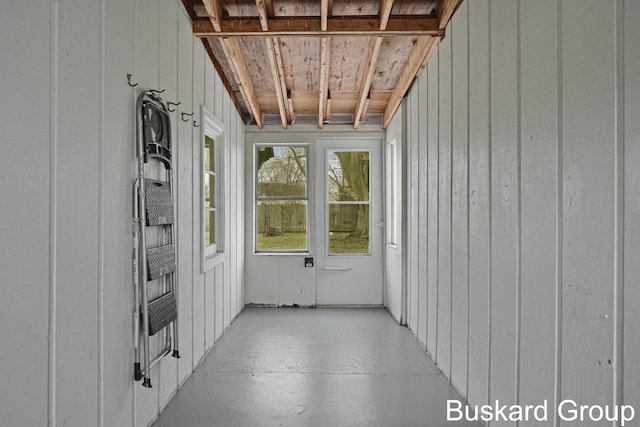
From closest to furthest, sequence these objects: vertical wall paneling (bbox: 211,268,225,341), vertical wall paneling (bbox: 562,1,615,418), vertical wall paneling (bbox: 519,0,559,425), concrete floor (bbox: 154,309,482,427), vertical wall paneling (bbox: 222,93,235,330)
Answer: vertical wall paneling (bbox: 562,1,615,418), vertical wall paneling (bbox: 519,0,559,425), concrete floor (bbox: 154,309,482,427), vertical wall paneling (bbox: 211,268,225,341), vertical wall paneling (bbox: 222,93,235,330)

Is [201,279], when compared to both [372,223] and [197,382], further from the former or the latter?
[372,223]

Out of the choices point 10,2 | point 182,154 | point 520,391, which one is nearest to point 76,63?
point 10,2

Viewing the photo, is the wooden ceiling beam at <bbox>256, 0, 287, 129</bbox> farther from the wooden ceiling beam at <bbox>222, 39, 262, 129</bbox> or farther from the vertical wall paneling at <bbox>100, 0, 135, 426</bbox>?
the vertical wall paneling at <bbox>100, 0, 135, 426</bbox>

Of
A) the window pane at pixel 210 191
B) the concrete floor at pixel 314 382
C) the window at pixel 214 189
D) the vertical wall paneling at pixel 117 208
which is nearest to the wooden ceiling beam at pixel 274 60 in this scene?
the window at pixel 214 189

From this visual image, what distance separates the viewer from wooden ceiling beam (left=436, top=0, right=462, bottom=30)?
255cm

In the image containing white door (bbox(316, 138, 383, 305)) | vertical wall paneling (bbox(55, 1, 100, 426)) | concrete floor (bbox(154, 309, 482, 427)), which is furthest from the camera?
white door (bbox(316, 138, 383, 305))

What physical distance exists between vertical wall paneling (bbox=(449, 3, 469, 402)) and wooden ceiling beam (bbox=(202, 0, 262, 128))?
69.1 inches

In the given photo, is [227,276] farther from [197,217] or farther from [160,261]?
[160,261]

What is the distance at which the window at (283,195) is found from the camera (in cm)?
518

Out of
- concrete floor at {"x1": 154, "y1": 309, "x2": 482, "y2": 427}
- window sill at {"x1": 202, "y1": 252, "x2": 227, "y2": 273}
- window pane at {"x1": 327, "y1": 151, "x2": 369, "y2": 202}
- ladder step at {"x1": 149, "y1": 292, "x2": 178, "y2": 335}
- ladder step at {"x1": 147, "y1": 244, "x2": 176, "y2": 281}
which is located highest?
window pane at {"x1": 327, "y1": 151, "x2": 369, "y2": 202}

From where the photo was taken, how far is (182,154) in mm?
2631

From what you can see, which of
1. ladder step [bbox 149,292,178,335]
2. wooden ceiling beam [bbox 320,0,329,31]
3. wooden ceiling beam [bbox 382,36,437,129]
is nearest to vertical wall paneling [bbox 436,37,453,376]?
wooden ceiling beam [bbox 382,36,437,129]

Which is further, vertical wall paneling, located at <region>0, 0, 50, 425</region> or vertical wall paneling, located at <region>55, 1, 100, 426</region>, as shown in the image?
vertical wall paneling, located at <region>55, 1, 100, 426</region>

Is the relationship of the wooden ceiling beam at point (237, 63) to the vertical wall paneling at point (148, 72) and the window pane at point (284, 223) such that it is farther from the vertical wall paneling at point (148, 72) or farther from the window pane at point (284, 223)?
the window pane at point (284, 223)
